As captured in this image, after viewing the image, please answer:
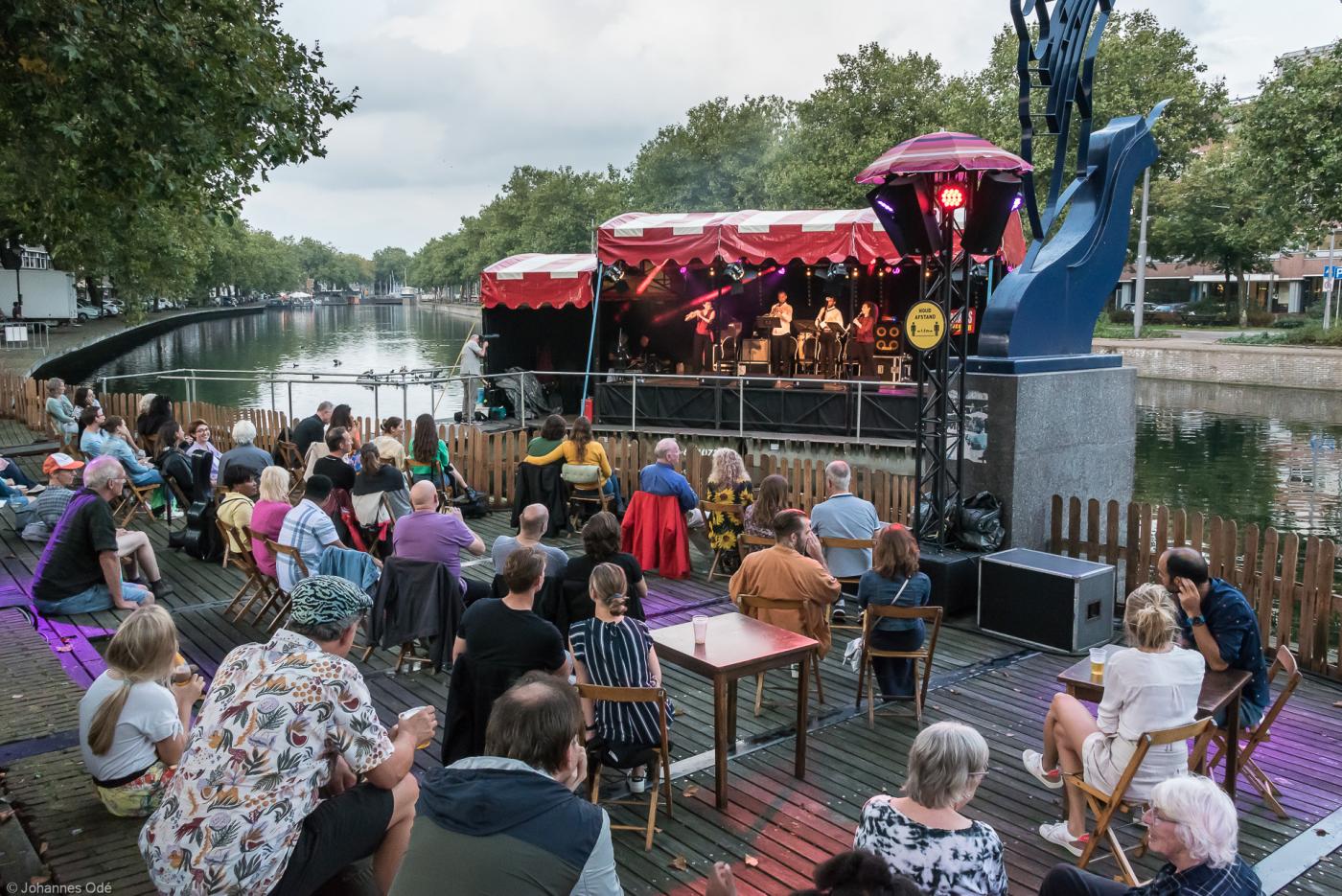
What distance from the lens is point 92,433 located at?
1036 cm

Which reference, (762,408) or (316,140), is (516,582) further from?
(762,408)

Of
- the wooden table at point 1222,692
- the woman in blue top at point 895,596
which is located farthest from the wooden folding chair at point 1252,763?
the woman in blue top at point 895,596

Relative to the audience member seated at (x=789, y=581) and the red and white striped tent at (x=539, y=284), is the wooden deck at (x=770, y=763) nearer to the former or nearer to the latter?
the audience member seated at (x=789, y=581)

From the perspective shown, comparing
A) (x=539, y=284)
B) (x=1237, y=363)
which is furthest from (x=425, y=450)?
(x=1237, y=363)

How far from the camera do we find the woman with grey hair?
2834mm

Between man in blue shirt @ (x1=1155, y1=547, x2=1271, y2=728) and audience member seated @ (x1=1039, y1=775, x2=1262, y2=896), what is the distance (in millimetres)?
2264

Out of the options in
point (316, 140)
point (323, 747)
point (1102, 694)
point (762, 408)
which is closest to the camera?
point (323, 747)

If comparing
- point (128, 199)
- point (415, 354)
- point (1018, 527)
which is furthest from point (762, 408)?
point (415, 354)

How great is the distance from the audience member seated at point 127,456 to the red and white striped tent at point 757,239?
7389mm

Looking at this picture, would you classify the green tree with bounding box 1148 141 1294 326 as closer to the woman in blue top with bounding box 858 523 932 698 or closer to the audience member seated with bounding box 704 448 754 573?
the audience member seated with bounding box 704 448 754 573

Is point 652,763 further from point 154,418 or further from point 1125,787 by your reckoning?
point 154,418

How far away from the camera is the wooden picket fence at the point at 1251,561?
6508mm

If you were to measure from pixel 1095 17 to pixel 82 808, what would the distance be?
997cm

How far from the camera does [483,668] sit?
4.22 m
